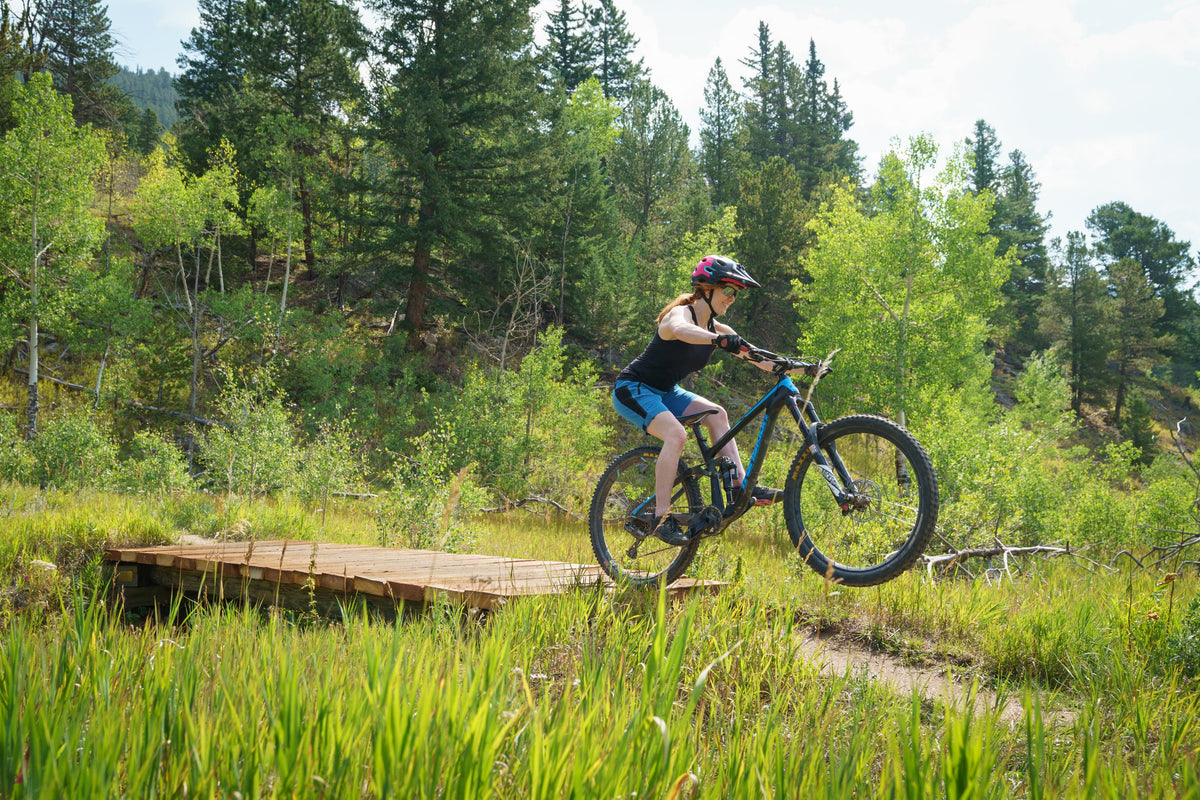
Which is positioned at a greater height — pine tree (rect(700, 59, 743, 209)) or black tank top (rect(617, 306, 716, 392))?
pine tree (rect(700, 59, 743, 209))

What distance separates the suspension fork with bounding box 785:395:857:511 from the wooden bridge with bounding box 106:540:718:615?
106 centimetres

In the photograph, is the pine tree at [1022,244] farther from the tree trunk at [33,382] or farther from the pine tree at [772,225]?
the tree trunk at [33,382]

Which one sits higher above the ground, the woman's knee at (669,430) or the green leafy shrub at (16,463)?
the woman's knee at (669,430)

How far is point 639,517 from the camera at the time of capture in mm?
5031

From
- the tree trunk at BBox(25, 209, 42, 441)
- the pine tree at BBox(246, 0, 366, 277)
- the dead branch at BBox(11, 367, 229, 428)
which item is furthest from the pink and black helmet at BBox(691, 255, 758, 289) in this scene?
the pine tree at BBox(246, 0, 366, 277)

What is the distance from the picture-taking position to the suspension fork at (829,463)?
3.76 meters

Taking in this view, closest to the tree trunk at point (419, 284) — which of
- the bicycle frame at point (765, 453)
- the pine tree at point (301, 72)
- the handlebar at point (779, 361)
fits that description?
the pine tree at point (301, 72)

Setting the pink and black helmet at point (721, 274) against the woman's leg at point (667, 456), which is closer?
the pink and black helmet at point (721, 274)

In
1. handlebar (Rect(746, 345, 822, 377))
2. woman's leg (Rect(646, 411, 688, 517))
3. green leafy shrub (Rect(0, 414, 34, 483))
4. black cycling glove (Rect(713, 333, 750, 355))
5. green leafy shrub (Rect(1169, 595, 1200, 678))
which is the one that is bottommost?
green leafy shrub (Rect(0, 414, 34, 483))

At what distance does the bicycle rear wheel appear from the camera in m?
4.74

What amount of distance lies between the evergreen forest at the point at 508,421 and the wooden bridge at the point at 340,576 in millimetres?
229

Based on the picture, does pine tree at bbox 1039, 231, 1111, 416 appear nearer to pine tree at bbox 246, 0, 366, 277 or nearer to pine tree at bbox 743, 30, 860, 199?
pine tree at bbox 743, 30, 860, 199

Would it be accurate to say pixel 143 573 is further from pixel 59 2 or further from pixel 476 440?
pixel 59 2

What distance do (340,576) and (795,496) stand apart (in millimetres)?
3185
